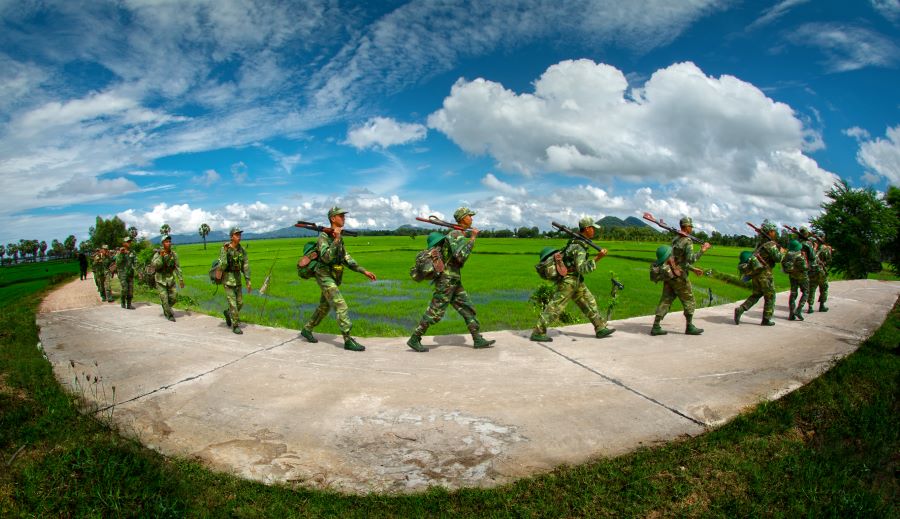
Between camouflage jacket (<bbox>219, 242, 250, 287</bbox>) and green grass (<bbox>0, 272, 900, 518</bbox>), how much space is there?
5.07m

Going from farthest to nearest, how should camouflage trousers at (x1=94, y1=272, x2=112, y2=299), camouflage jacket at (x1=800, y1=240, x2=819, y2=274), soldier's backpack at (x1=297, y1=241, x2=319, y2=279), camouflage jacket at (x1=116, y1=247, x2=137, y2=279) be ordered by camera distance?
camouflage trousers at (x1=94, y1=272, x2=112, y2=299), camouflage jacket at (x1=116, y1=247, x2=137, y2=279), camouflage jacket at (x1=800, y1=240, x2=819, y2=274), soldier's backpack at (x1=297, y1=241, x2=319, y2=279)

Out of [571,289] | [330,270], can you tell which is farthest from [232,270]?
[571,289]

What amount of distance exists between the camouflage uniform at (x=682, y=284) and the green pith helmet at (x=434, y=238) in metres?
4.23

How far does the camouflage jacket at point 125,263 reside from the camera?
44.0 feet

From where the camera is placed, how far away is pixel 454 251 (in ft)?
23.6

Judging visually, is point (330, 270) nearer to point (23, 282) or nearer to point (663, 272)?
point (663, 272)

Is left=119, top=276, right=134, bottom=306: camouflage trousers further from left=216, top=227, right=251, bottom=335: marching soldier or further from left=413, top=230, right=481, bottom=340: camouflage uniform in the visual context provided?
left=413, top=230, right=481, bottom=340: camouflage uniform

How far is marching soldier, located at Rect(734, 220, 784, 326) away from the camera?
9.17 meters

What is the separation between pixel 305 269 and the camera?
311 inches

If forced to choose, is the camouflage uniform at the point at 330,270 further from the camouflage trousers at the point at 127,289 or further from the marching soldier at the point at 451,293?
the camouflage trousers at the point at 127,289

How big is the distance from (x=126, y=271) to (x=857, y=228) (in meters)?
36.6

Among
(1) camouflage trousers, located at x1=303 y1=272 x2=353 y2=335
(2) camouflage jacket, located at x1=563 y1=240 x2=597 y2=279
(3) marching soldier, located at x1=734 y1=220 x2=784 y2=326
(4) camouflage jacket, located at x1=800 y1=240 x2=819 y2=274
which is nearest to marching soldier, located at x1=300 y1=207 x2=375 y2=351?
(1) camouflage trousers, located at x1=303 y1=272 x2=353 y2=335

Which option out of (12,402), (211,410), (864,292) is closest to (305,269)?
(211,410)

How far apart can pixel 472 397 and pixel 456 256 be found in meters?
2.64
